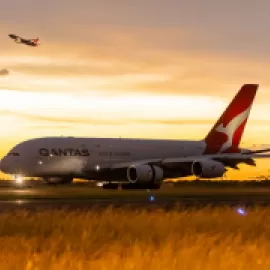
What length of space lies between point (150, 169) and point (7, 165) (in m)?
12.7

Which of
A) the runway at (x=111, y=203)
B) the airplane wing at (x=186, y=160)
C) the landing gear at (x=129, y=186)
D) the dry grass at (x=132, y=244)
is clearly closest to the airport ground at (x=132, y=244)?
the dry grass at (x=132, y=244)

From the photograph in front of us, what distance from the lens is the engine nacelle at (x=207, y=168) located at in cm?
6306

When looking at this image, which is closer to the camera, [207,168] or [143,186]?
[143,186]

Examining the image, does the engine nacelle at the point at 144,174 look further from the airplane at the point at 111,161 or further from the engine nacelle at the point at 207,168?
the engine nacelle at the point at 207,168

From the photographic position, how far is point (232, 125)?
75.4 meters

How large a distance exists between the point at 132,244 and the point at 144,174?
47.5 meters

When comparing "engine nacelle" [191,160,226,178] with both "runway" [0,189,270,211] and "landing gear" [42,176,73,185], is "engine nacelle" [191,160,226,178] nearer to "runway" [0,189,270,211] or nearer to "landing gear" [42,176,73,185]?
"landing gear" [42,176,73,185]

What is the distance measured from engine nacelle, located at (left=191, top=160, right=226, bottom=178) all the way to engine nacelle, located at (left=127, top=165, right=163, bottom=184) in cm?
333

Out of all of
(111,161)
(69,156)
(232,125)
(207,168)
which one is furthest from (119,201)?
(232,125)

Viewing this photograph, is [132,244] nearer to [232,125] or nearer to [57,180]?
[57,180]

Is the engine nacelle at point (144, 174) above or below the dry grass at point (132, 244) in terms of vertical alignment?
above

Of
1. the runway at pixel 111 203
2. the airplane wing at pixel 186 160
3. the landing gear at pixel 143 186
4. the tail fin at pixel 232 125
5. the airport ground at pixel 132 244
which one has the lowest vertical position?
the airport ground at pixel 132 244

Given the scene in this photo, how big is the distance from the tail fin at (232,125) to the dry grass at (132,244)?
175 feet

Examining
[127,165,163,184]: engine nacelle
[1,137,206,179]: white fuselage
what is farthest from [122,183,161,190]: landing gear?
[1,137,206,179]: white fuselage
